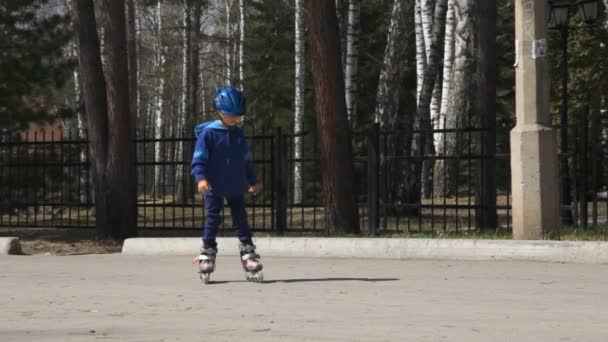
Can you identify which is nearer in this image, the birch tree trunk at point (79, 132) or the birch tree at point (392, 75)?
the birch tree trunk at point (79, 132)

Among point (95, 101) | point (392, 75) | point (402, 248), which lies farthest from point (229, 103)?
point (392, 75)

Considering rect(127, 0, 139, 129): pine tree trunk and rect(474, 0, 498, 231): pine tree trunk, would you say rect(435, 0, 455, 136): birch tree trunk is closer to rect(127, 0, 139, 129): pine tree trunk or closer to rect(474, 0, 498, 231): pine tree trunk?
rect(127, 0, 139, 129): pine tree trunk

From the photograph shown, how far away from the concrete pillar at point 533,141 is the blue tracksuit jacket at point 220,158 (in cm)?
365

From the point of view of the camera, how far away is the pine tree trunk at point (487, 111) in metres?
16.2

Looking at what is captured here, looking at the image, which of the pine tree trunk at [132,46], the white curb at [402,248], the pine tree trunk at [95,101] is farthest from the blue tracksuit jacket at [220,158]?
the pine tree trunk at [132,46]

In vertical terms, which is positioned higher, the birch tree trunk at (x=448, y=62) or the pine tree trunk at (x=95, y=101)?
the birch tree trunk at (x=448, y=62)

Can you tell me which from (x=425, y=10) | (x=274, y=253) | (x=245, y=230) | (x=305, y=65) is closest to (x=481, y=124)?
(x=274, y=253)

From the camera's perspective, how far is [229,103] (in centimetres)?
1018

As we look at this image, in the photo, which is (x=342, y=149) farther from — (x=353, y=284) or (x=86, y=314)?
(x=86, y=314)

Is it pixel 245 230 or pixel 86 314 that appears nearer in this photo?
pixel 86 314

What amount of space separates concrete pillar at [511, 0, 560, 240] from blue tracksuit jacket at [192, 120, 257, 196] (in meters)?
3.65

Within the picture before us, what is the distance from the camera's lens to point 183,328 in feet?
24.5

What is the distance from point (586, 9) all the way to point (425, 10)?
14388 mm

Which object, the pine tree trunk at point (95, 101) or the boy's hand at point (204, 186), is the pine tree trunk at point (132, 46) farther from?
the boy's hand at point (204, 186)
